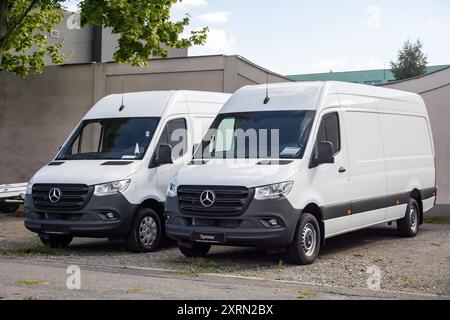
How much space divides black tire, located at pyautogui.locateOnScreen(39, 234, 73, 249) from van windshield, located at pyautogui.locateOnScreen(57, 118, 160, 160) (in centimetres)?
136

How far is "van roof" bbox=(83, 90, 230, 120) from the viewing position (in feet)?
41.9

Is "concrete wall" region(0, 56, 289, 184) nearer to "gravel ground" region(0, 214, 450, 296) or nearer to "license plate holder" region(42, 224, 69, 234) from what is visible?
"gravel ground" region(0, 214, 450, 296)

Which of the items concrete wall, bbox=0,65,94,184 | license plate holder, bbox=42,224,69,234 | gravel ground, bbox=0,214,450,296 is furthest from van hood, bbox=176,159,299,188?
concrete wall, bbox=0,65,94,184

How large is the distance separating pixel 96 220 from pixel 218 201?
7.49 feet

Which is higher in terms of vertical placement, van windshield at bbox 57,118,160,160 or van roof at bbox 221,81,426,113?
van roof at bbox 221,81,426,113

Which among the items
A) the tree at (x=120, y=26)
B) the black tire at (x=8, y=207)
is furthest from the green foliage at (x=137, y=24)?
the black tire at (x=8, y=207)

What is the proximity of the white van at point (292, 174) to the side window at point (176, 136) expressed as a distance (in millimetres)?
1084

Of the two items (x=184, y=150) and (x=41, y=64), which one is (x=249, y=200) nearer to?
(x=184, y=150)

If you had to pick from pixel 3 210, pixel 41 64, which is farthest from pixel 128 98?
pixel 41 64

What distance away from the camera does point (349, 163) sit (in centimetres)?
1167

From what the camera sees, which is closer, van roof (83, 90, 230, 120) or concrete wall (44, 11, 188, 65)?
van roof (83, 90, 230, 120)

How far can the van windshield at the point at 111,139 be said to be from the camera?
12.3 metres

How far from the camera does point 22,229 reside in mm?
16109

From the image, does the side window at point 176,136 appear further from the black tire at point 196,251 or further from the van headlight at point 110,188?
the black tire at point 196,251
